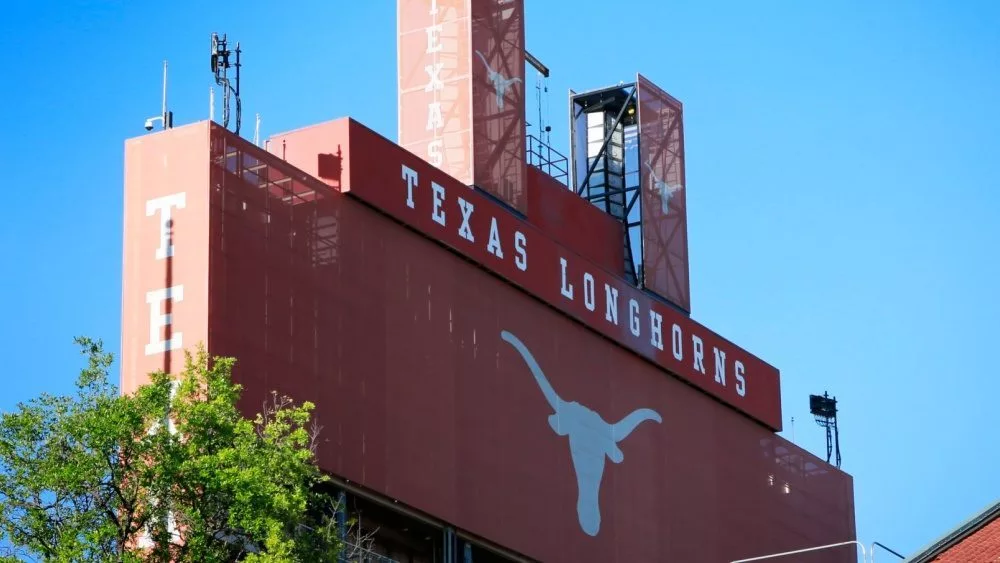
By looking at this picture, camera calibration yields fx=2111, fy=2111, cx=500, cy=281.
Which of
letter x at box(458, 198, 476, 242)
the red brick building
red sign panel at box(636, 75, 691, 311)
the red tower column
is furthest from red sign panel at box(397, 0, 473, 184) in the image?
the red brick building

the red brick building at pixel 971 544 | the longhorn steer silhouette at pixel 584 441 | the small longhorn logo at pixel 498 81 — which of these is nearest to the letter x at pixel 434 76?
the small longhorn logo at pixel 498 81

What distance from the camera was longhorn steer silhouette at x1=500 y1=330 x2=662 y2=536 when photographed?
194ft

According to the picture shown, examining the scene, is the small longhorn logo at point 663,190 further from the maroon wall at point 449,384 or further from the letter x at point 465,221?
the letter x at point 465,221

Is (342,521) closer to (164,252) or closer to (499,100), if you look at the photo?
(164,252)

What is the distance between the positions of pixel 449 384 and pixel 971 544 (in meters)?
15.3

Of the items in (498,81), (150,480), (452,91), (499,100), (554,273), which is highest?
A: (498,81)

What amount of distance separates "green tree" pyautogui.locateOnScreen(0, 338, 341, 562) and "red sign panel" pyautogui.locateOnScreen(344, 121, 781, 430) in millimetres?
15175

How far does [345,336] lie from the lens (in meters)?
50.4

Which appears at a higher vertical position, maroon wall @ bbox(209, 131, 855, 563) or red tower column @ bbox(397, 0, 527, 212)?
red tower column @ bbox(397, 0, 527, 212)

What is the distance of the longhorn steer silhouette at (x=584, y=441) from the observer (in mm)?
59281

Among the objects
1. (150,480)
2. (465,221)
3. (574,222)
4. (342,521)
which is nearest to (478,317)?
(465,221)

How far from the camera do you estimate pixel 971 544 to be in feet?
146

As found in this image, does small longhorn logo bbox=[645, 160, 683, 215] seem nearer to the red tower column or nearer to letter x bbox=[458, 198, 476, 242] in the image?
the red tower column

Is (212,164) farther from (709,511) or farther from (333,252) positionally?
(709,511)
